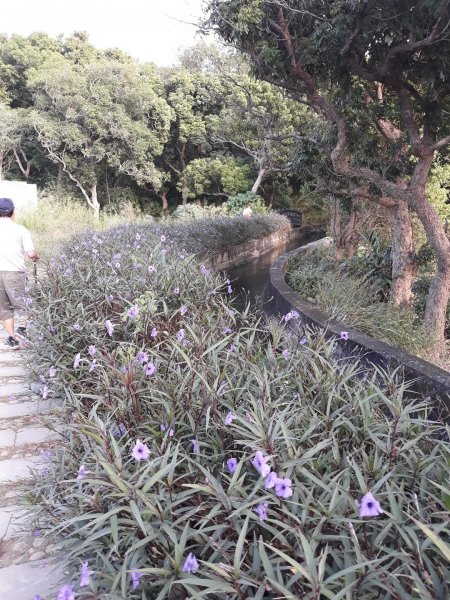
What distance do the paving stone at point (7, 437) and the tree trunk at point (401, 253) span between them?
188 inches

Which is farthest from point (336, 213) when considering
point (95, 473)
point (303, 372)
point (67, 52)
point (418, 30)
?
point (67, 52)

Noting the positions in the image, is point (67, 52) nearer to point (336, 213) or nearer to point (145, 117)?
point (145, 117)

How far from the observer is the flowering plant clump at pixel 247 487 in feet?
3.56

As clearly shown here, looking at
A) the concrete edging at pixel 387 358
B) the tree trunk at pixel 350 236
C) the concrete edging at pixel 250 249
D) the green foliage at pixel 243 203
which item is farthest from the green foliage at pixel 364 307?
the green foliage at pixel 243 203

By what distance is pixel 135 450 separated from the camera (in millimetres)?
1290

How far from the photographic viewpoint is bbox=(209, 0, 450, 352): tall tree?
4.38 metres

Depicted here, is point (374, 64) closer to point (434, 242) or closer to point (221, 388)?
point (434, 242)

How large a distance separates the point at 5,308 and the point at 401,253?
4672 millimetres

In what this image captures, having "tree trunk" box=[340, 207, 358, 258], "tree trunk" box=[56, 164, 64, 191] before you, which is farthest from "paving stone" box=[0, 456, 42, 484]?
"tree trunk" box=[56, 164, 64, 191]

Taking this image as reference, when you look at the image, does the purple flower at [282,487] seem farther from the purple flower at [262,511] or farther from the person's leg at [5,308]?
the person's leg at [5,308]

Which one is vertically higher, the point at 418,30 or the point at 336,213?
the point at 418,30

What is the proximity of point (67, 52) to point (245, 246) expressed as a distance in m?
17.0

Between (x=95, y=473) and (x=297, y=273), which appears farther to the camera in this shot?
(x=297, y=273)

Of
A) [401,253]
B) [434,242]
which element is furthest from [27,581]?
[401,253]
